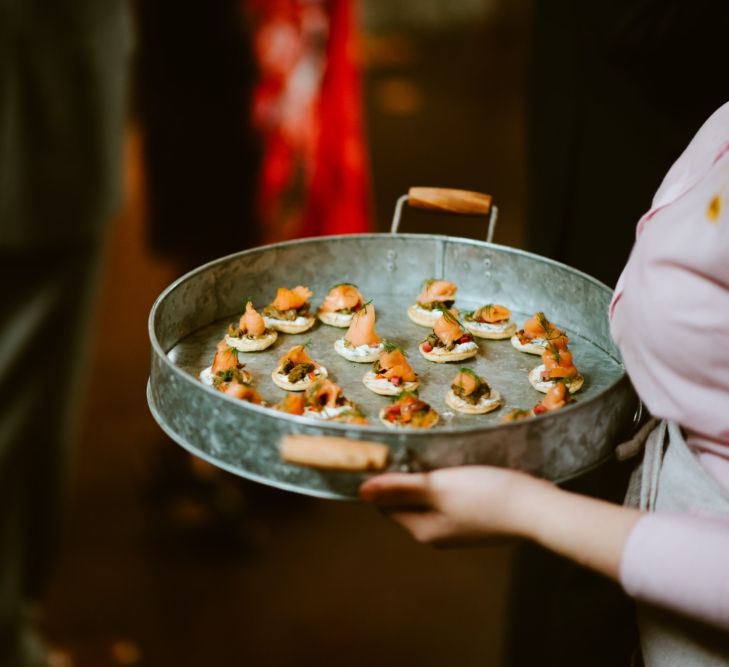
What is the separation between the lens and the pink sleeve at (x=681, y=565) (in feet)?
2.64

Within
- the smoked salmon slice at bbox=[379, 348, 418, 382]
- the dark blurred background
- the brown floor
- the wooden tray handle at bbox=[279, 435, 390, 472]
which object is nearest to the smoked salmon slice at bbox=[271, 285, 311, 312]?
the smoked salmon slice at bbox=[379, 348, 418, 382]

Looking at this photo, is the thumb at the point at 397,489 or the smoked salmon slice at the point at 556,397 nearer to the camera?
the thumb at the point at 397,489

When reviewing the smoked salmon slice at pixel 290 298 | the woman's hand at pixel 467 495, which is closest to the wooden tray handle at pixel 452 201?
the smoked salmon slice at pixel 290 298

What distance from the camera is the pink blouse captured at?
807mm

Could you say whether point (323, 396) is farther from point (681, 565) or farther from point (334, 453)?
point (681, 565)

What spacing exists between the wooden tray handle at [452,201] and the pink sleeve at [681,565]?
0.58 meters

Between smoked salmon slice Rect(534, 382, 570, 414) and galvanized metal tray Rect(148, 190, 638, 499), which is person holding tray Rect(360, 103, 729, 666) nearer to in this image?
galvanized metal tray Rect(148, 190, 638, 499)

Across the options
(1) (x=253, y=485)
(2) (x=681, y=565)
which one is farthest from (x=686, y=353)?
(1) (x=253, y=485)

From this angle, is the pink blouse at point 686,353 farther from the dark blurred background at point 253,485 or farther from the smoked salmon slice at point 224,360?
the dark blurred background at point 253,485

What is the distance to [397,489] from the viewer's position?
34.4 inches

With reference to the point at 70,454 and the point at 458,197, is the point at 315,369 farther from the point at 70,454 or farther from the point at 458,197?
the point at 70,454

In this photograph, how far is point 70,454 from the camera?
238 centimetres

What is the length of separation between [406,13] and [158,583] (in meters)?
7.64

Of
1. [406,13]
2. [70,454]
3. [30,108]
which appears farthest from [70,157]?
[406,13]
